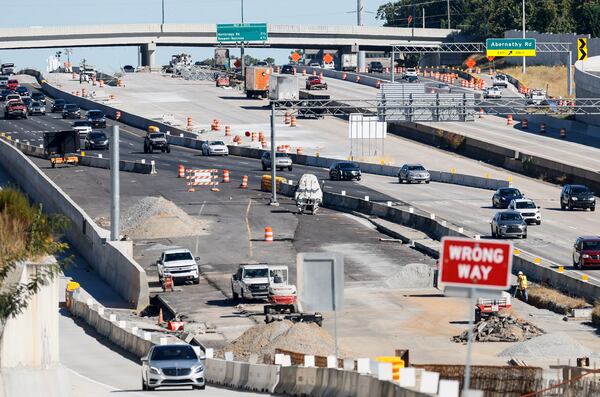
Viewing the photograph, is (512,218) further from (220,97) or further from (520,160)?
(220,97)

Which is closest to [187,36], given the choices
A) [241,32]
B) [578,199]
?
[241,32]

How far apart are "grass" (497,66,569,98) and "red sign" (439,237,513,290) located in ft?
448

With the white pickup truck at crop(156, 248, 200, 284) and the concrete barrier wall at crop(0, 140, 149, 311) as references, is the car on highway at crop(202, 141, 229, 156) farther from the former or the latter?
the white pickup truck at crop(156, 248, 200, 284)

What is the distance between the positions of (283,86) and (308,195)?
169 feet

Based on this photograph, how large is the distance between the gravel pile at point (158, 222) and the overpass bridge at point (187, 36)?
101 m

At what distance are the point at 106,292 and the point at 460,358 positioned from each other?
2032cm

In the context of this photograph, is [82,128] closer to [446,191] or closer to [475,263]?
[446,191]

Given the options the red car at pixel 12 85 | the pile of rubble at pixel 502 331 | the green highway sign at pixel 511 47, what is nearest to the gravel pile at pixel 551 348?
the pile of rubble at pixel 502 331

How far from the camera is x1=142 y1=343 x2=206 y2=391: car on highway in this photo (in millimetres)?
33250

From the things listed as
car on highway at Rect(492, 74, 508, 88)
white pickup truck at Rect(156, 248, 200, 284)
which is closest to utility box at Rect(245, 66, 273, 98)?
car on highway at Rect(492, 74, 508, 88)

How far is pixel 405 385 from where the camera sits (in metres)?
24.3

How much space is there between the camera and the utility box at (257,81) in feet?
472

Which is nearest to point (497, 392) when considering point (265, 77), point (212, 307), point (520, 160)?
point (212, 307)

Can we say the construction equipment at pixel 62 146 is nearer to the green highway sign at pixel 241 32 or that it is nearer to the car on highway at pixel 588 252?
the car on highway at pixel 588 252
